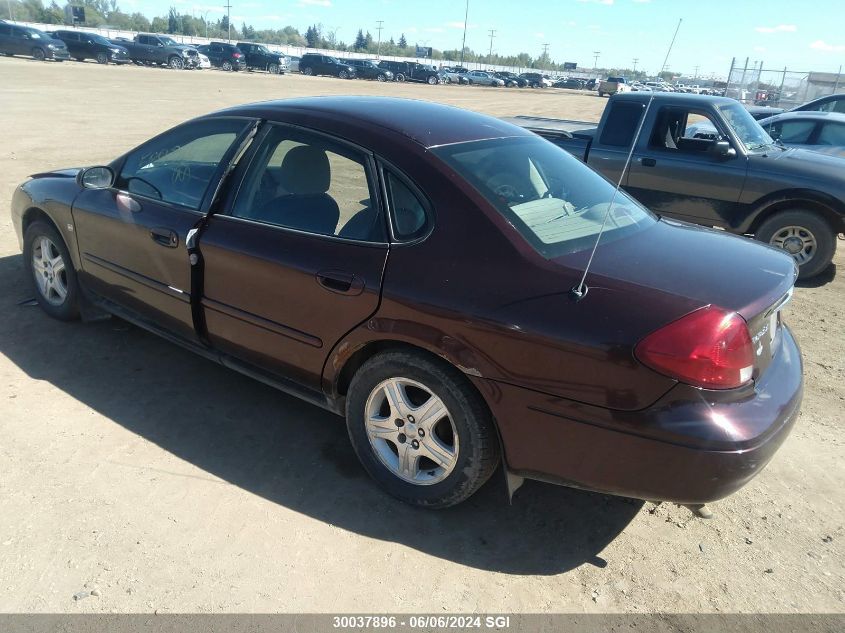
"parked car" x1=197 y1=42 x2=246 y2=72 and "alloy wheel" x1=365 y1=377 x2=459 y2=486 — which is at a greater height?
"alloy wheel" x1=365 y1=377 x2=459 y2=486

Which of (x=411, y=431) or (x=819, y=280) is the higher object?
(x=411, y=431)

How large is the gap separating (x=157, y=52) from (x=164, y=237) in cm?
4589

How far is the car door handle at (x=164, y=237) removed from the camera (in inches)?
140

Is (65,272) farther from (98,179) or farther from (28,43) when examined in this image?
(28,43)

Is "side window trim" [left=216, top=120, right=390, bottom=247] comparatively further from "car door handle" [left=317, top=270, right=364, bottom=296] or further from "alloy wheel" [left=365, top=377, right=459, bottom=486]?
"alloy wheel" [left=365, top=377, right=459, bottom=486]

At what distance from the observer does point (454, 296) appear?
8.68ft

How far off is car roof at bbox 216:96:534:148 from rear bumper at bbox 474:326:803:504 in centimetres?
130

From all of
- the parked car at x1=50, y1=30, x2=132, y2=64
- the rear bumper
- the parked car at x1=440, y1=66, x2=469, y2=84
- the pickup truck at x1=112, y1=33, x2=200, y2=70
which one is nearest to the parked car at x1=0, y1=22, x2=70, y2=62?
the parked car at x1=50, y1=30, x2=132, y2=64

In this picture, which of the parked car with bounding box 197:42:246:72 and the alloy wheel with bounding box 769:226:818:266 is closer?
the alloy wheel with bounding box 769:226:818:266

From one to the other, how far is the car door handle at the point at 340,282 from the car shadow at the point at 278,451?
96 centimetres

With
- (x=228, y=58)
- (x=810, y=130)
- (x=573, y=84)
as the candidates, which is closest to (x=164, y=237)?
(x=810, y=130)

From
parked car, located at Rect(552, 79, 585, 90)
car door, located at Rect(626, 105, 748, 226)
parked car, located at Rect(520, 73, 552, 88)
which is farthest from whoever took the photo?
parked car, located at Rect(552, 79, 585, 90)

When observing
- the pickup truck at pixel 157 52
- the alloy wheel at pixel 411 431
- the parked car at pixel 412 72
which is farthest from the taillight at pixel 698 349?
the parked car at pixel 412 72

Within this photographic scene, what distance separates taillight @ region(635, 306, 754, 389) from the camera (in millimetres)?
2303
